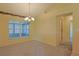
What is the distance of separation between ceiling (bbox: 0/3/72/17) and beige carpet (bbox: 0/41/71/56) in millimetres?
471

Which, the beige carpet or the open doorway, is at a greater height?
the open doorway

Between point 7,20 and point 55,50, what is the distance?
86cm

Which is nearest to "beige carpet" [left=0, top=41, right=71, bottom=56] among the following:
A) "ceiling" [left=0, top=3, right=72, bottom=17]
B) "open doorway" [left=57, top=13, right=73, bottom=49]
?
"open doorway" [left=57, top=13, right=73, bottom=49]

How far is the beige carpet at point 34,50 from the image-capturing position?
78.7 inches

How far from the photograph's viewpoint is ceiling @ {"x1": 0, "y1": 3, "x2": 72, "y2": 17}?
197 cm

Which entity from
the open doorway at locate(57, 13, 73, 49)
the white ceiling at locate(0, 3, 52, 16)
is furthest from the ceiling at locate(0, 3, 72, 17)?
the open doorway at locate(57, 13, 73, 49)

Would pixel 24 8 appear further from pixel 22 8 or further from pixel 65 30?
pixel 65 30

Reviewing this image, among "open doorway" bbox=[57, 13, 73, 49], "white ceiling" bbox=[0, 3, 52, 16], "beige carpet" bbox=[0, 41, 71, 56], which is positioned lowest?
"beige carpet" bbox=[0, 41, 71, 56]

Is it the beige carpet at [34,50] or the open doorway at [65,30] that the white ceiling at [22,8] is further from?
the beige carpet at [34,50]

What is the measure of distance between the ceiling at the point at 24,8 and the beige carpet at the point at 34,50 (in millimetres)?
471

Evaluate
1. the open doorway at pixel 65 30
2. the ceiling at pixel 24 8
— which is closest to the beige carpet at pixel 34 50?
the open doorway at pixel 65 30

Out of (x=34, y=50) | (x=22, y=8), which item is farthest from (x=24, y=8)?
(x=34, y=50)

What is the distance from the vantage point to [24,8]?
6.56 feet

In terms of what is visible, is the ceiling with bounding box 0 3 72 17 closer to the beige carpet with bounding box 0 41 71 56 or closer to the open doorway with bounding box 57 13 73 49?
the open doorway with bounding box 57 13 73 49
